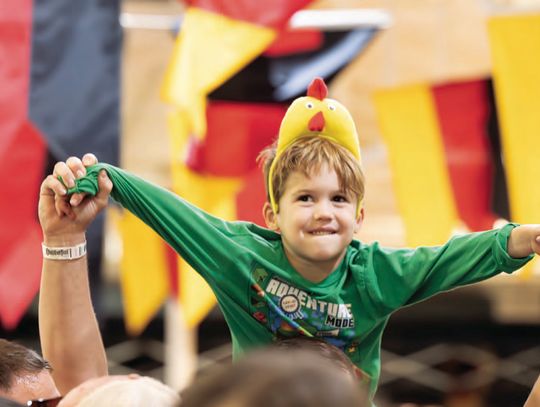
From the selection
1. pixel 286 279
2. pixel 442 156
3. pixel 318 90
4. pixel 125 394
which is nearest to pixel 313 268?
pixel 286 279

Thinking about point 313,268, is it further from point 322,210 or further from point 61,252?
point 61,252

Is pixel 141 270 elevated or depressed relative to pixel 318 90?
depressed

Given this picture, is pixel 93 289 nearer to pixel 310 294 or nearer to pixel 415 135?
pixel 415 135

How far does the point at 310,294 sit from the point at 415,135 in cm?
161

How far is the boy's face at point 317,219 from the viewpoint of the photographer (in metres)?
1.34

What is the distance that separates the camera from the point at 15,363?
3.80 feet

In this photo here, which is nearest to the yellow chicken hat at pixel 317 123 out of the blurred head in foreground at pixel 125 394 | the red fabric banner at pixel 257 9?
the blurred head in foreground at pixel 125 394

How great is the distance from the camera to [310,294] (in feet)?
4.53

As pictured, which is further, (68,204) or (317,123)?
(317,123)

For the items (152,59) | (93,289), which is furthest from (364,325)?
(152,59)

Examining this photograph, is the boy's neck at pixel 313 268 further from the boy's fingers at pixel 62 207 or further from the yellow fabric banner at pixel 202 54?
the yellow fabric banner at pixel 202 54

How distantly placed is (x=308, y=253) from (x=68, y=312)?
330mm

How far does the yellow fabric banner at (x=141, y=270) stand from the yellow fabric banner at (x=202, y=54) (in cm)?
37

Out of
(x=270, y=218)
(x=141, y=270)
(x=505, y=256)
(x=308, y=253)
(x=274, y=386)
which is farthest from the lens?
(x=141, y=270)
